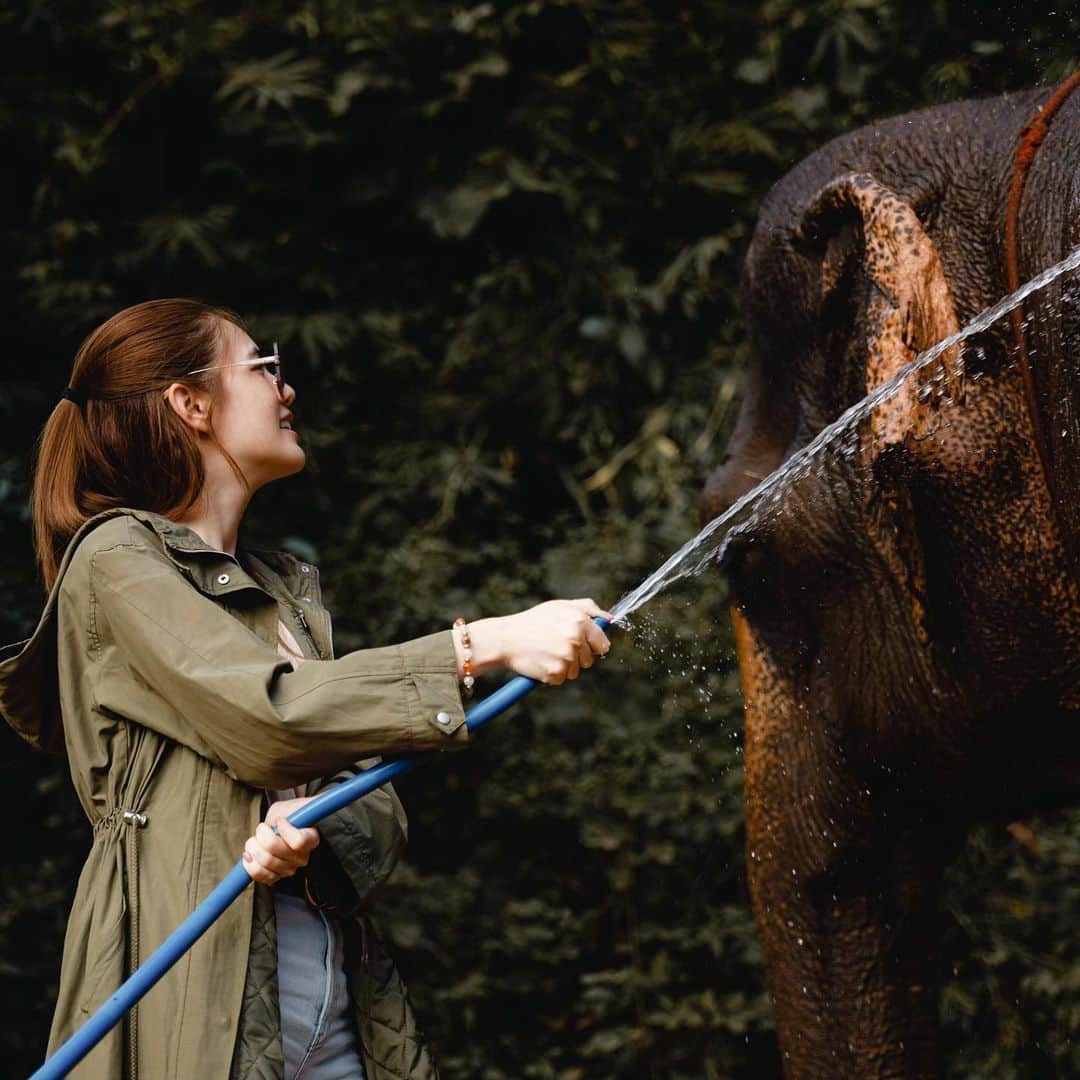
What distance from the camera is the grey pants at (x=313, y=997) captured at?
1.64 meters

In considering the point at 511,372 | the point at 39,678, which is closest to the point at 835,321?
the point at 39,678

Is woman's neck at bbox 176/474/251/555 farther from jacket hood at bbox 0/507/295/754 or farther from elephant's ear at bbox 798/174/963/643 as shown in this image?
elephant's ear at bbox 798/174/963/643

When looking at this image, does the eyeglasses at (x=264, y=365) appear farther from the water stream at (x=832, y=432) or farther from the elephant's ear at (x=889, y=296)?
the elephant's ear at (x=889, y=296)

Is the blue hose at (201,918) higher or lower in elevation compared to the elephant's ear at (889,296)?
lower

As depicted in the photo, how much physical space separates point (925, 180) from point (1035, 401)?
354mm

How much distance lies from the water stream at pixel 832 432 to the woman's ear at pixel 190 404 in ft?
1.63

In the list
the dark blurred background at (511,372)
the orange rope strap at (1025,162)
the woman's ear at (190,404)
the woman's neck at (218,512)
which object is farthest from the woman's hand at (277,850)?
the dark blurred background at (511,372)

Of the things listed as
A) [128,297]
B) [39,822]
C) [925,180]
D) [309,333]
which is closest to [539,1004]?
[39,822]

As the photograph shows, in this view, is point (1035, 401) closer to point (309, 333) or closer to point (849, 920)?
point (849, 920)

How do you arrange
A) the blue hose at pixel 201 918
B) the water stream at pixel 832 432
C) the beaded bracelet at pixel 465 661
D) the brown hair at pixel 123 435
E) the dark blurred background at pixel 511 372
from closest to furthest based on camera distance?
the blue hose at pixel 201 918 < the beaded bracelet at pixel 465 661 < the water stream at pixel 832 432 < the brown hair at pixel 123 435 < the dark blurred background at pixel 511 372

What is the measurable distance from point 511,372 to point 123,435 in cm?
268

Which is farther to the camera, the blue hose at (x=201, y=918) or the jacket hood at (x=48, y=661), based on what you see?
the jacket hood at (x=48, y=661)

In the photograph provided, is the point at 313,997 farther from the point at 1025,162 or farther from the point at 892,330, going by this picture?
the point at 1025,162

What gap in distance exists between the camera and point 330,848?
5.48ft
